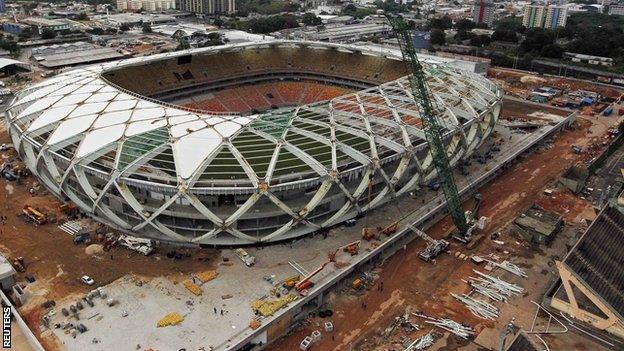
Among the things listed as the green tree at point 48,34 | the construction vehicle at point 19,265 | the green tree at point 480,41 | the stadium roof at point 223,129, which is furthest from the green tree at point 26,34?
the green tree at point 480,41

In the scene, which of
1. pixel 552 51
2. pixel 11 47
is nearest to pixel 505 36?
pixel 552 51

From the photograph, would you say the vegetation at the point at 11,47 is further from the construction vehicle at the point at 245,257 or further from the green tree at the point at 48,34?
the construction vehicle at the point at 245,257

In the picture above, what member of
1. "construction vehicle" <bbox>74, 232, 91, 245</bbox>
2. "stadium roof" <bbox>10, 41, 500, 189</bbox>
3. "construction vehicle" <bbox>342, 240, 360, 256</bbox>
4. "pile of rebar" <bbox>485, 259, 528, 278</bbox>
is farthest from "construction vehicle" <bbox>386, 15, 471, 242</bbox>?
"construction vehicle" <bbox>74, 232, 91, 245</bbox>

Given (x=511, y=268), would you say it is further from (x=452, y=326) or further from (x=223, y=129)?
(x=223, y=129)

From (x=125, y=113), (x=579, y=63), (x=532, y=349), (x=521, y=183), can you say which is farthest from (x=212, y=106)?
(x=579, y=63)

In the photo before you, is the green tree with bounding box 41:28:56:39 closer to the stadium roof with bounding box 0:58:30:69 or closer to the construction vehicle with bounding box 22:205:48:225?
the stadium roof with bounding box 0:58:30:69

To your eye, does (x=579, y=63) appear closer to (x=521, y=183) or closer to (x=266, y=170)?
(x=521, y=183)
